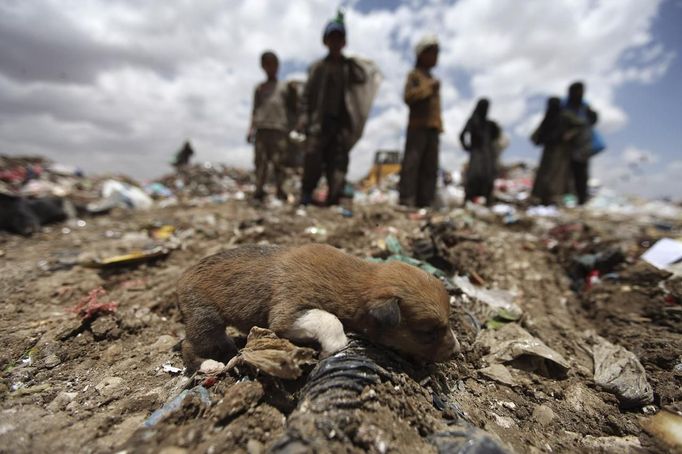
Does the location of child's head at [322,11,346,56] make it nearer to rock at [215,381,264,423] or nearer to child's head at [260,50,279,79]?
child's head at [260,50,279,79]

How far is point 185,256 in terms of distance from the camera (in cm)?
444

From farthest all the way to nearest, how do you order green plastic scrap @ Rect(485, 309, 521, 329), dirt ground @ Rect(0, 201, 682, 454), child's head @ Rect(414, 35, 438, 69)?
child's head @ Rect(414, 35, 438, 69), green plastic scrap @ Rect(485, 309, 521, 329), dirt ground @ Rect(0, 201, 682, 454)

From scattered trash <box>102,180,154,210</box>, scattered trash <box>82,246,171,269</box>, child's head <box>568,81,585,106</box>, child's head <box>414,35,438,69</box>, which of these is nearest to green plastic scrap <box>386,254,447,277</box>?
scattered trash <box>82,246,171,269</box>

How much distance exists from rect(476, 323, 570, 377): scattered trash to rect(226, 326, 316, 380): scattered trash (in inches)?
58.3

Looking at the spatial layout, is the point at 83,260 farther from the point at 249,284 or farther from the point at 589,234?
the point at 589,234

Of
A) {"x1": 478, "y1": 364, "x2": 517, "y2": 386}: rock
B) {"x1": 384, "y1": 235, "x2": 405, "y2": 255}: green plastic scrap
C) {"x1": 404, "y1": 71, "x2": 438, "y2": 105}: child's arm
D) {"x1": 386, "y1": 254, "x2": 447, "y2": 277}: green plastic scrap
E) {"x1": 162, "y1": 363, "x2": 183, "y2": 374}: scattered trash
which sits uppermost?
{"x1": 404, "y1": 71, "x2": 438, "y2": 105}: child's arm

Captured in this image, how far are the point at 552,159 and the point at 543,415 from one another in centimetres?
912

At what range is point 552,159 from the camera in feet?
30.9

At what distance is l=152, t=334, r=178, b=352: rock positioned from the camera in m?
2.58

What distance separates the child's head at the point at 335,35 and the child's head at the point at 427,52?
1438mm

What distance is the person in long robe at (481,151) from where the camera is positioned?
8562mm

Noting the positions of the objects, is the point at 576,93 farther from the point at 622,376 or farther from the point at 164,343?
the point at 164,343

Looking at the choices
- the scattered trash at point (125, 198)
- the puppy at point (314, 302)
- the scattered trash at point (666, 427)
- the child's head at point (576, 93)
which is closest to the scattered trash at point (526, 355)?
the scattered trash at point (666, 427)

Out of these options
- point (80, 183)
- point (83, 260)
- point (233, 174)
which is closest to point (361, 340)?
point (83, 260)
